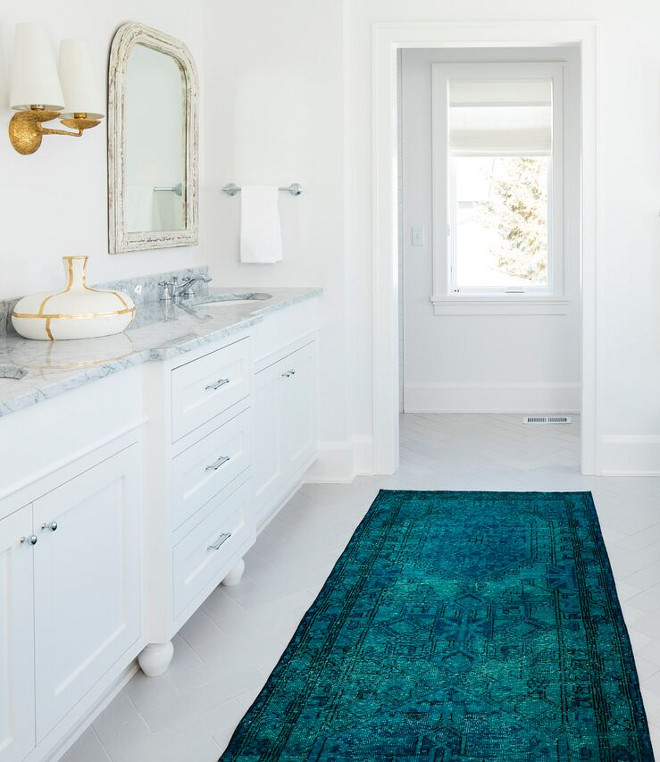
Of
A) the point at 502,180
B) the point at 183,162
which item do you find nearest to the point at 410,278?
the point at 502,180

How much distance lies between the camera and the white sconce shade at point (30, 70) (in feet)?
8.30

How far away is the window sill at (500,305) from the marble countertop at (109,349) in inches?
112

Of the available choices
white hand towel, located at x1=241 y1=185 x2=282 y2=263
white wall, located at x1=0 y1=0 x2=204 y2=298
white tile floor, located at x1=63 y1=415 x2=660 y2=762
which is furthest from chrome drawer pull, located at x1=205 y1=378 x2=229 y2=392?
white hand towel, located at x1=241 y1=185 x2=282 y2=263

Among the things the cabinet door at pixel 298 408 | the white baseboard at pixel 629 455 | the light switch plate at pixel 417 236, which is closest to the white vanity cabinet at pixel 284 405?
the cabinet door at pixel 298 408

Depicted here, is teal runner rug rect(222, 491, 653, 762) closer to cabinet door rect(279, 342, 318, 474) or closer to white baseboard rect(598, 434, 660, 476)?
cabinet door rect(279, 342, 318, 474)

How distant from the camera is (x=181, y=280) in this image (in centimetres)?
398

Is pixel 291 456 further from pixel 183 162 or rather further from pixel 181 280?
pixel 183 162

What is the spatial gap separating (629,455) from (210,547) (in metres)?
2.49

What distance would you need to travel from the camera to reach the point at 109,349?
7.69 ft

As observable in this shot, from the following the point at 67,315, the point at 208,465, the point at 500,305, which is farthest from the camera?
the point at 500,305

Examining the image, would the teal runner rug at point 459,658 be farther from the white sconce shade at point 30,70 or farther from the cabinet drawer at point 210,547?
the white sconce shade at point 30,70

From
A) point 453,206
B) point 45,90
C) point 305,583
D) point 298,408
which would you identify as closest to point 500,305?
point 453,206

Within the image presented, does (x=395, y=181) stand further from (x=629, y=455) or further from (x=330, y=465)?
(x=629, y=455)

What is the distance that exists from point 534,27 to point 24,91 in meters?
2.66
